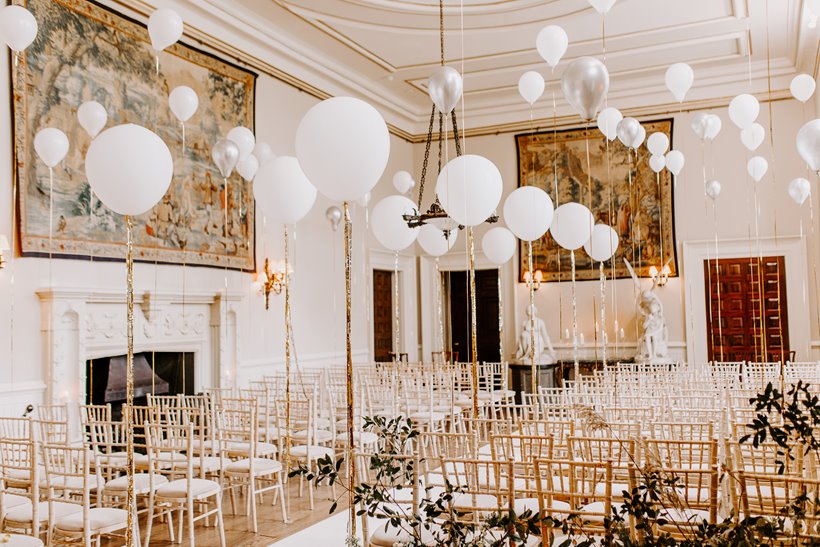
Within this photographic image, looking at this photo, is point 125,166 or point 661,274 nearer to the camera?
point 125,166

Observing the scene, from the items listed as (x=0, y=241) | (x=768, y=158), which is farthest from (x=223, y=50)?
(x=768, y=158)

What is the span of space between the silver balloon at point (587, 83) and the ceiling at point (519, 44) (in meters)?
6.14

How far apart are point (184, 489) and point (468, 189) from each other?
122 inches

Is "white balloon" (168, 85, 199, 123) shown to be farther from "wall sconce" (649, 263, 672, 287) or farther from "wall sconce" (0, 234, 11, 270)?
"wall sconce" (649, 263, 672, 287)

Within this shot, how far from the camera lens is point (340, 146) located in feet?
12.6

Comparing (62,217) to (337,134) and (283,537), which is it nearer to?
(283,537)

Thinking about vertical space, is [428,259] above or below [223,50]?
below

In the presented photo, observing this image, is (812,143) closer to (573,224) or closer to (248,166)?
(573,224)

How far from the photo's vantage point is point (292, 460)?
7.21 metres

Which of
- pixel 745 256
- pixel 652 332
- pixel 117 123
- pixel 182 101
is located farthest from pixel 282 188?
pixel 745 256

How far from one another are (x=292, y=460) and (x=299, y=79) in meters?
7.27

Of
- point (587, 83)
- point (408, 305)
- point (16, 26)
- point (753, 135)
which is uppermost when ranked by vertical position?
point (16, 26)

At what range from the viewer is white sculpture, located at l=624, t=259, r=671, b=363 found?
13070 millimetres

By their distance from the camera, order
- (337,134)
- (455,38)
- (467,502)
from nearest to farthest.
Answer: (337,134) → (467,502) → (455,38)
